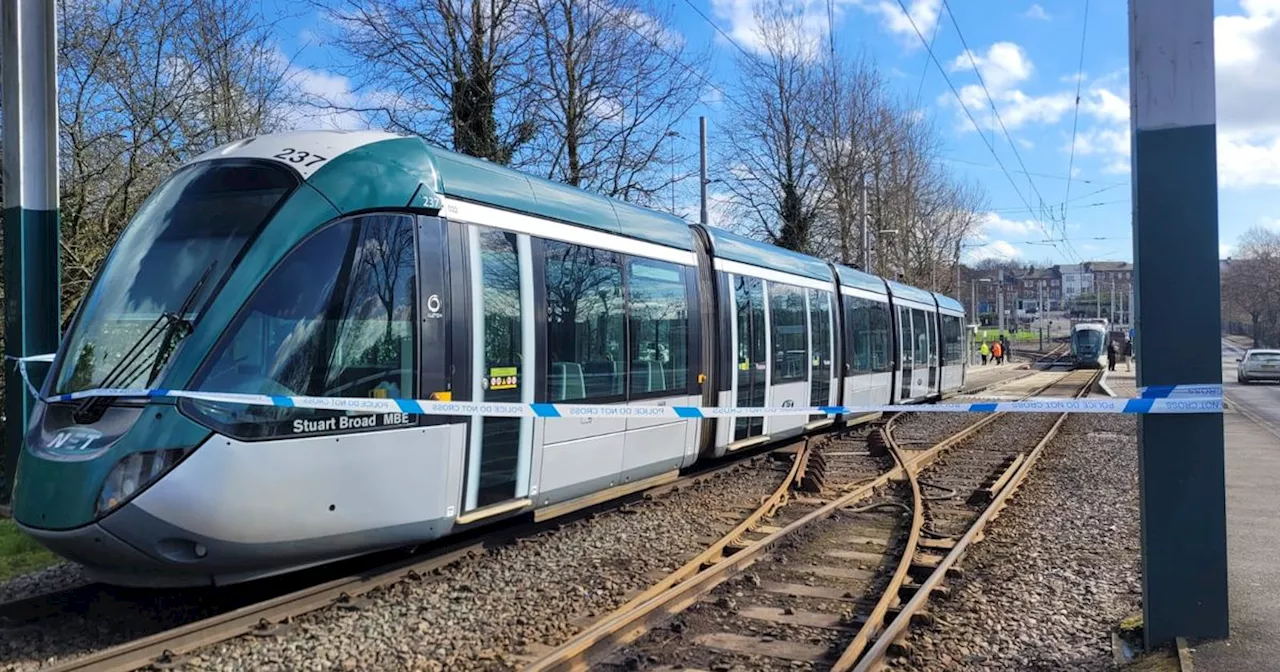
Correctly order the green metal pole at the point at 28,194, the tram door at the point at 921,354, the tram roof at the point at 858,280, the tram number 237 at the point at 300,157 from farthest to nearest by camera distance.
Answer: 1. the tram door at the point at 921,354
2. the tram roof at the point at 858,280
3. the green metal pole at the point at 28,194
4. the tram number 237 at the point at 300,157

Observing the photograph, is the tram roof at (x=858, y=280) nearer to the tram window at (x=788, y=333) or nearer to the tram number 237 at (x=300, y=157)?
the tram window at (x=788, y=333)

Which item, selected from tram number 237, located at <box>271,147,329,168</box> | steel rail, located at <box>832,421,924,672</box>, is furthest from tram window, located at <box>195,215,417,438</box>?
steel rail, located at <box>832,421,924,672</box>

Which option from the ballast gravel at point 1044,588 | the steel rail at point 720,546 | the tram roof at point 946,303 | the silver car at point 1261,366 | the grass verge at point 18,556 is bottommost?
the ballast gravel at point 1044,588

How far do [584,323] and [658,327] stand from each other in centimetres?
137

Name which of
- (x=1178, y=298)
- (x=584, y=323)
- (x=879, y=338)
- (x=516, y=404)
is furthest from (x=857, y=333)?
(x=1178, y=298)

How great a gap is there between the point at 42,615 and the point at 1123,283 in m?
143

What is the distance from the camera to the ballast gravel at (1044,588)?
203 inches

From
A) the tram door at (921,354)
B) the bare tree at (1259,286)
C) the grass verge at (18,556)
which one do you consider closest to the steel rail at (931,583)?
the grass verge at (18,556)

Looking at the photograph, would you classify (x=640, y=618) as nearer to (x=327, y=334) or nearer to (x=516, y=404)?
(x=516, y=404)

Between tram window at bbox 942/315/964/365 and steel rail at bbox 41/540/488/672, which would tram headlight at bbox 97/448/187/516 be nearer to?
steel rail at bbox 41/540/488/672

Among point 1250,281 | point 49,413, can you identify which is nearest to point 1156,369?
point 49,413

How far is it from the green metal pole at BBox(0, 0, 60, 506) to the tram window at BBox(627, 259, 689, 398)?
5.99 metres

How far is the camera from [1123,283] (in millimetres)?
128500

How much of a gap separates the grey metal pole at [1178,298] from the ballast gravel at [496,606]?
327 cm
